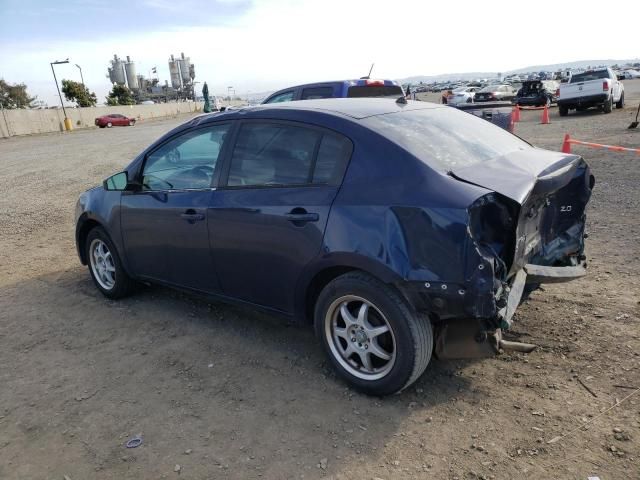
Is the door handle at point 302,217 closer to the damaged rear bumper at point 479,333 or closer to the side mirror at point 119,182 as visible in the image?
the damaged rear bumper at point 479,333

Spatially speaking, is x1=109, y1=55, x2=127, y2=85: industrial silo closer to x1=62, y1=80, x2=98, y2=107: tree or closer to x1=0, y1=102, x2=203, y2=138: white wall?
x1=62, y1=80, x2=98, y2=107: tree

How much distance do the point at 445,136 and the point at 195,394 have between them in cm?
235

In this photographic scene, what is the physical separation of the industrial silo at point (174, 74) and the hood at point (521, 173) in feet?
330

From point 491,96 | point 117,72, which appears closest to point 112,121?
point 491,96

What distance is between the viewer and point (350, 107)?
350 centimetres

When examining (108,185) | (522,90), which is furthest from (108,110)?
(108,185)

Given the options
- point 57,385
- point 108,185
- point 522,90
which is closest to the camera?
point 57,385

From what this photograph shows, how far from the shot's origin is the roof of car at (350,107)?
338 cm

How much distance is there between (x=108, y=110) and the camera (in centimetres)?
5200

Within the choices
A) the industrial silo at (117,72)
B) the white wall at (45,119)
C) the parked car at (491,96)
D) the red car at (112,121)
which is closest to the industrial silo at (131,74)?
the industrial silo at (117,72)

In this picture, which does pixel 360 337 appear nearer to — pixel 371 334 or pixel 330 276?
pixel 371 334

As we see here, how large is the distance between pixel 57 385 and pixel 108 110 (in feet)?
178

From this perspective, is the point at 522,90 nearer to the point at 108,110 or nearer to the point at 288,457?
the point at 288,457

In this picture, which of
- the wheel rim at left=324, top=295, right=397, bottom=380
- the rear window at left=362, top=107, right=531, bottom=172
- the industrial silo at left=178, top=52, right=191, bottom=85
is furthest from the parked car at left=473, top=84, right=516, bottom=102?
the industrial silo at left=178, top=52, right=191, bottom=85
